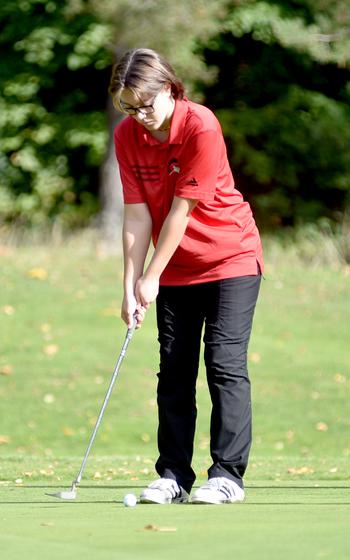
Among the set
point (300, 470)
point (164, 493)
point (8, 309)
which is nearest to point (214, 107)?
point (8, 309)

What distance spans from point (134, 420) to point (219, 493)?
6915 mm

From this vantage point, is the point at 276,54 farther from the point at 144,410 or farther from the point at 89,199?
the point at 144,410

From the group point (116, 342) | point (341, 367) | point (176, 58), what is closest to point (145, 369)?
point (116, 342)

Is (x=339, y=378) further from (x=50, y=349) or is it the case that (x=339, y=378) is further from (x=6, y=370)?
(x=6, y=370)

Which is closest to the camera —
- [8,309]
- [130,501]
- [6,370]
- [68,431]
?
[130,501]

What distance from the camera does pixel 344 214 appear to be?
72.1ft

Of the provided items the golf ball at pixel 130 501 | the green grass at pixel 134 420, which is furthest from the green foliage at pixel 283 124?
the golf ball at pixel 130 501

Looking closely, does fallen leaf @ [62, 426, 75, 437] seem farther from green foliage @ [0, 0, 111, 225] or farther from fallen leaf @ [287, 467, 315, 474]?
green foliage @ [0, 0, 111, 225]

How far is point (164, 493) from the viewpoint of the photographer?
497cm

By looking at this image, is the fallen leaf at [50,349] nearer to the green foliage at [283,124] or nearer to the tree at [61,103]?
the tree at [61,103]

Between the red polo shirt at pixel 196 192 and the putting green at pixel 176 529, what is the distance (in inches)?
35.7

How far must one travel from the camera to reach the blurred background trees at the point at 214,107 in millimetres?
19969

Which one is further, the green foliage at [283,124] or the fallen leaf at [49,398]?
the green foliage at [283,124]

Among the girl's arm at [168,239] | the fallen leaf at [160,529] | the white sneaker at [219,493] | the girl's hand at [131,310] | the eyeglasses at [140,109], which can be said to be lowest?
the white sneaker at [219,493]
